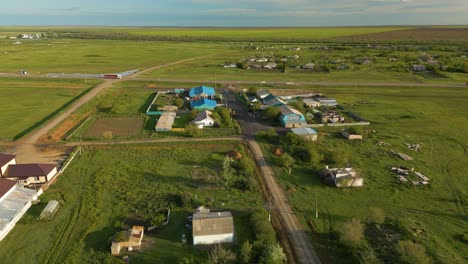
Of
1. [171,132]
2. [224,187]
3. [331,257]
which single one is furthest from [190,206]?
[171,132]

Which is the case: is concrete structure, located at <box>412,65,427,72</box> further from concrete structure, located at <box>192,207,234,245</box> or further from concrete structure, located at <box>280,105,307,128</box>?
concrete structure, located at <box>192,207,234,245</box>

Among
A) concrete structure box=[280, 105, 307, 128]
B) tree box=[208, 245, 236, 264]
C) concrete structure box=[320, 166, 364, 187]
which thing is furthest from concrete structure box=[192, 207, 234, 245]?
concrete structure box=[280, 105, 307, 128]

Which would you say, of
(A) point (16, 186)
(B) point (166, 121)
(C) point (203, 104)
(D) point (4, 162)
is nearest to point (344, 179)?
(B) point (166, 121)

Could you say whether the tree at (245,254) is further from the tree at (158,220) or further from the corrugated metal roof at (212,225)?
the tree at (158,220)

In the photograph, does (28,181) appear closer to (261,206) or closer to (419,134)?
(261,206)

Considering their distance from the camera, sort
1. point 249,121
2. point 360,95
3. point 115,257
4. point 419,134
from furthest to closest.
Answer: point 360,95 < point 249,121 < point 419,134 < point 115,257
